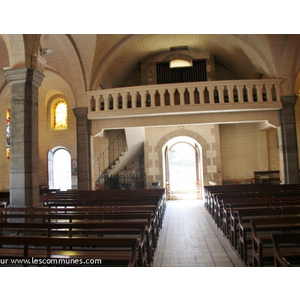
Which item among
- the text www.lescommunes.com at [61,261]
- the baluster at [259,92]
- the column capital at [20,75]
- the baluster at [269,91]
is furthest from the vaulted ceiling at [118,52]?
the text www.lescommunes.com at [61,261]

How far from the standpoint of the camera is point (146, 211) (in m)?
4.90

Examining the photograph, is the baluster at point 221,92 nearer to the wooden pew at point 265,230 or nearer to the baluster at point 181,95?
the baluster at point 181,95

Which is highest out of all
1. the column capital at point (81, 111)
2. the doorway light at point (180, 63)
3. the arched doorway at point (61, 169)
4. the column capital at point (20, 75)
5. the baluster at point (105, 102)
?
the doorway light at point (180, 63)

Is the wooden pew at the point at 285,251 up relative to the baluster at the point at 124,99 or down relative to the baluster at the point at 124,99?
down

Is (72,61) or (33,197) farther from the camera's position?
(72,61)

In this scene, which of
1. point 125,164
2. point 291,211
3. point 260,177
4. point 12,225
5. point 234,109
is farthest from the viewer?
point 125,164

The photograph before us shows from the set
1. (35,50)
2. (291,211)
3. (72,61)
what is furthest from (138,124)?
(291,211)

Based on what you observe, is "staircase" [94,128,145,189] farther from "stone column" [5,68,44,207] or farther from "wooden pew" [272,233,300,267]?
"wooden pew" [272,233,300,267]

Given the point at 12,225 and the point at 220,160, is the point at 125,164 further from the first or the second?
the point at 12,225

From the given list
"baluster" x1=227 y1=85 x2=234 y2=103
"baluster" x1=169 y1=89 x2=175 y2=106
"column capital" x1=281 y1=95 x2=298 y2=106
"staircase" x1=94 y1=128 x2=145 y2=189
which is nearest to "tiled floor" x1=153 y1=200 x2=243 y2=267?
"baluster" x1=169 y1=89 x2=175 y2=106

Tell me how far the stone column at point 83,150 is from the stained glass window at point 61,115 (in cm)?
618

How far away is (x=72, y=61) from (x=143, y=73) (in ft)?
16.6

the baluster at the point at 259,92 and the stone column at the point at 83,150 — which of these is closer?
the baluster at the point at 259,92

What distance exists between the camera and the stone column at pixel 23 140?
5953 millimetres
